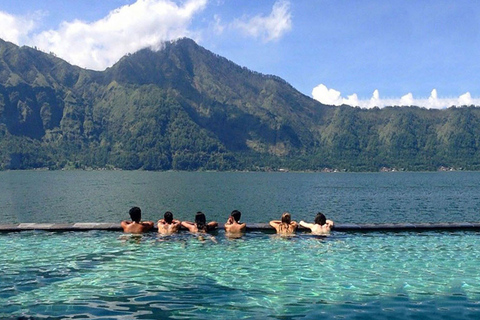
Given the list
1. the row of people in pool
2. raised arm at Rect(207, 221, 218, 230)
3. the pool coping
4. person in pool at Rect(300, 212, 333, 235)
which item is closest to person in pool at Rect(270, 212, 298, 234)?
the row of people in pool

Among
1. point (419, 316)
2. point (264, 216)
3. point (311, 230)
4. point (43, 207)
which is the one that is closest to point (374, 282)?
point (419, 316)

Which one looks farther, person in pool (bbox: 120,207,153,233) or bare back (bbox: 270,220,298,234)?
bare back (bbox: 270,220,298,234)

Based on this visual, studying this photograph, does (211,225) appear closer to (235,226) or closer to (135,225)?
(235,226)

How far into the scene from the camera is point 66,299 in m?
11.9

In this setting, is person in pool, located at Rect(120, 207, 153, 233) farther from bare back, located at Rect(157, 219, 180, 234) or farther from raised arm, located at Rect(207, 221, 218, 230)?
raised arm, located at Rect(207, 221, 218, 230)

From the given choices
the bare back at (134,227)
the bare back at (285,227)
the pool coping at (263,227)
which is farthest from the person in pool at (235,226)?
the bare back at (134,227)

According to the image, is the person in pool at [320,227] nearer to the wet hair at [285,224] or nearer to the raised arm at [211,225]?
the wet hair at [285,224]

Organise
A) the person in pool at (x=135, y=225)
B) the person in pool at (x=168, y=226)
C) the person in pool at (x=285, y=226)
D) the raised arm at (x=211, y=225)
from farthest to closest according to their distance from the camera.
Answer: the raised arm at (x=211, y=225)
the person in pool at (x=285, y=226)
the person in pool at (x=168, y=226)
the person in pool at (x=135, y=225)

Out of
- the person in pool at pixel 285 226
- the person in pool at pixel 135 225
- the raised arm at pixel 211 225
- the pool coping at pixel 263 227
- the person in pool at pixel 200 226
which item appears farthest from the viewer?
the pool coping at pixel 263 227

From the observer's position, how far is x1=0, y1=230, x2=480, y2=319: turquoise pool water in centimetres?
1128

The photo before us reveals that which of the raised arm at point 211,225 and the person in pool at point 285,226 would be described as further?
the raised arm at point 211,225

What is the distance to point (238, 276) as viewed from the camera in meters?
14.7

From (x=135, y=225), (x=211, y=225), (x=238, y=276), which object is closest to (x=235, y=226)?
(x=211, y=225)

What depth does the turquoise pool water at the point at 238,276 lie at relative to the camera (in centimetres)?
1128
